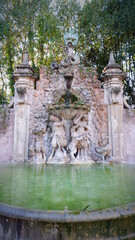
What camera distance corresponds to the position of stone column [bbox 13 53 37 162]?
7.29m

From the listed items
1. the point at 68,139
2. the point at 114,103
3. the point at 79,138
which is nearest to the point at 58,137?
the point at 68,139

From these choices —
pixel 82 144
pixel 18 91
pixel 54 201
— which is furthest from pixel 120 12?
pixel 54 201

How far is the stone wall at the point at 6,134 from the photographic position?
24.3ft

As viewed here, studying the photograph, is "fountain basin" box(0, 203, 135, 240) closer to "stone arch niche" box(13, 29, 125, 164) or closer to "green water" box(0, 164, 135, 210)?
"green water" box(0, 164, 135, 210)

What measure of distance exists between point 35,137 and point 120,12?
1133 cm

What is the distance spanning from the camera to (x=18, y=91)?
7566 millimetres

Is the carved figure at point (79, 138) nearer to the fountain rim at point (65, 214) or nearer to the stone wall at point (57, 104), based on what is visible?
the stone wall at point (57, 104)

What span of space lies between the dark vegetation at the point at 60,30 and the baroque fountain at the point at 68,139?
16.2 feet

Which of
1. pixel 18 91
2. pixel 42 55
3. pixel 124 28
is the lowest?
pixel 18 91

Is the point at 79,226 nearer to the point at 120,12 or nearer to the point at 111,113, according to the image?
the point at 111,113

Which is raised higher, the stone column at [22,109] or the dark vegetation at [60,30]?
the dark vegetation at [60,30]

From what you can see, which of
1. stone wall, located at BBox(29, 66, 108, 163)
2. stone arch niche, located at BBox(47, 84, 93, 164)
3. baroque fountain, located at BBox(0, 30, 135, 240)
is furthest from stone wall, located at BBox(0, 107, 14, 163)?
stone arch niche, located at BBox(47, 84, 93, 164)

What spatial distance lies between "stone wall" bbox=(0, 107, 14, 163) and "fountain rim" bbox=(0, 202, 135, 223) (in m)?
5.40

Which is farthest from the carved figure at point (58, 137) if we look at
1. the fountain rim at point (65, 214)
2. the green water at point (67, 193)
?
the fountain rim at point (65, 214)
